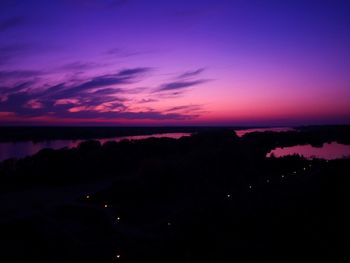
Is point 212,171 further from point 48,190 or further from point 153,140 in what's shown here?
point 153,140

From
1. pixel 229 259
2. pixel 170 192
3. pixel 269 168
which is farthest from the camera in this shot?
pixel 269 168

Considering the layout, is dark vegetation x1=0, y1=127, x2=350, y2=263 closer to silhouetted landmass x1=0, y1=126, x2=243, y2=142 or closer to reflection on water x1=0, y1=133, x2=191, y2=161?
reflection on water x1=0, y1=133, x2=191, y2=161

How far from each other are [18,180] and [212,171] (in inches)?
589

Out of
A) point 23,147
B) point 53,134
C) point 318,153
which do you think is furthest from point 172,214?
point 53,134

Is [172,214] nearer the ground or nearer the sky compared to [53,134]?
nearer the ground

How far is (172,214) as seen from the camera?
18500 millimetres

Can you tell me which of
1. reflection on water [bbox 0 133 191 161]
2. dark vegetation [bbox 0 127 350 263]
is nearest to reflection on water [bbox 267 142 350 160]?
dark vegetation [bbox 0 127 350 263]

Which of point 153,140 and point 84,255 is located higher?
point 153,140

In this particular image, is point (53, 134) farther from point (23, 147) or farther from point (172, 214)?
point (172, 214)

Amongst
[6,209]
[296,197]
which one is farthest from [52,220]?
[296,197]

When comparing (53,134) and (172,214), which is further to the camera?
(53,134)

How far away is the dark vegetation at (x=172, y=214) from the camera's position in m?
13.0

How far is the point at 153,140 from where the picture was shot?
4747cm

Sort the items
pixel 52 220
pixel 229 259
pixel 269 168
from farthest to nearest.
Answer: pixel 269 168 < pixel 52 220 < pixel 229 259
